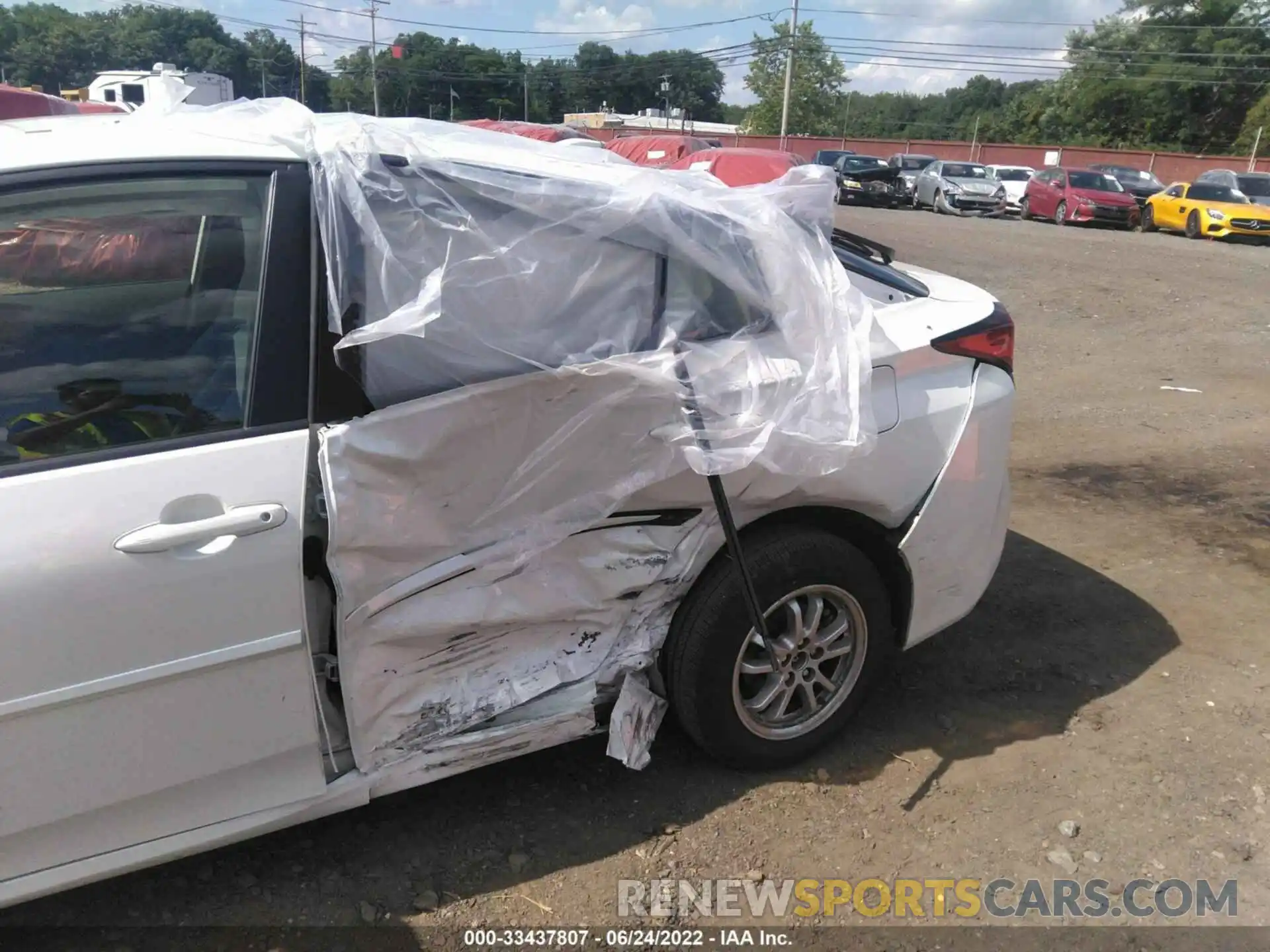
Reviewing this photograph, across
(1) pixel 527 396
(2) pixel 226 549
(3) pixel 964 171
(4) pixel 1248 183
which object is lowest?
(2) pixel 226 549

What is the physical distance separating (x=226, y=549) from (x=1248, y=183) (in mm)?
25674

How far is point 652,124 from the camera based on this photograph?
75.6m

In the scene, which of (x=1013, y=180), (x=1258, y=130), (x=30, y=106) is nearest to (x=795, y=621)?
(x=30, y=106)

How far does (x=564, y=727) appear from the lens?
8.50 ft

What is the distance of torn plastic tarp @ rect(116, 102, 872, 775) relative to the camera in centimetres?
222

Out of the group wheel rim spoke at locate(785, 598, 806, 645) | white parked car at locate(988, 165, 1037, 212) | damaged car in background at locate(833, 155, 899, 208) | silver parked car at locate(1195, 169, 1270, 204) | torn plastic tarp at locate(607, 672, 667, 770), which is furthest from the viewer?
damaged car in background at locate(833, 155, 899, 208)

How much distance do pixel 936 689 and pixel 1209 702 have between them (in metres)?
0.93

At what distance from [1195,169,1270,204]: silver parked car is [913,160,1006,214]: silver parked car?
4900mm

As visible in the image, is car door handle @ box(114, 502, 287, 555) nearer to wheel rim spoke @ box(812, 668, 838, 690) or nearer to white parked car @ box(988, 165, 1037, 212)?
wheel rim spoke @ box(812, 668, 838, 690)

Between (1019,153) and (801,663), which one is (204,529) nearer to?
(801,663)

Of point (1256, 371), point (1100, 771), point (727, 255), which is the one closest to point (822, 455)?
point (727, 255)

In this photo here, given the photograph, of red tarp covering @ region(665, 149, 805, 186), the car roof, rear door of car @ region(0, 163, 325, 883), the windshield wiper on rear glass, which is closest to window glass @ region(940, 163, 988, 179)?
red tarp covering @ region(665, 149, 805, 186)

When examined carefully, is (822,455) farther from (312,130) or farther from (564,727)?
(312,130)

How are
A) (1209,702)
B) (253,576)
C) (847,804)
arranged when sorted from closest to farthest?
(253,576), (847,804), (1209,702)
